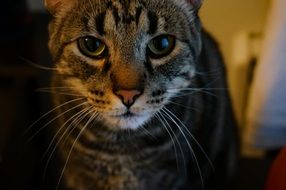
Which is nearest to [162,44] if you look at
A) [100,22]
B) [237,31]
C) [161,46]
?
[161,46]

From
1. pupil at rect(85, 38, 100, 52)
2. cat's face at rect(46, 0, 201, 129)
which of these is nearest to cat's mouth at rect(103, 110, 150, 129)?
cat's face at rect(46, 0, 201, 129)

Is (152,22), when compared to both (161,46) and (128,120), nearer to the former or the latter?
(161,46)

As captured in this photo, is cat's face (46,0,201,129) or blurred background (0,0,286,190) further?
blurred background (0,0,286,190)

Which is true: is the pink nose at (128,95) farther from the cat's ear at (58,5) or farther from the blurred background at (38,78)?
the blurred background at (38,78)

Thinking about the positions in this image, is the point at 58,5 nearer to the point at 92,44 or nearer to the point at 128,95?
the point at 92,44

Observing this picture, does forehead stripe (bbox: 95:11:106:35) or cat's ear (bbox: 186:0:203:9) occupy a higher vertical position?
cat's ear (bbox: 186:0:203:9)

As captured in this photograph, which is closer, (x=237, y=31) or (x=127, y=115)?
(x=127, y=115)

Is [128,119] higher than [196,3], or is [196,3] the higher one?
[196,3]

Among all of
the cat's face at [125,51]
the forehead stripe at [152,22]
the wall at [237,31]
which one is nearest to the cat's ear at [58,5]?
the cat's face at [125,51]

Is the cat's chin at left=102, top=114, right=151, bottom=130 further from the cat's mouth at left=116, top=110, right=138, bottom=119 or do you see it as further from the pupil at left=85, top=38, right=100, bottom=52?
the pupil at left=85, top=38, right=100, bottom=52
